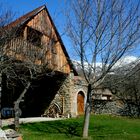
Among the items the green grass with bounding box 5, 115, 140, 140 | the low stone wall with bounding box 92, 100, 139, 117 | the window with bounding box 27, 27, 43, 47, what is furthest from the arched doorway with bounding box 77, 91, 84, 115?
the window with bounding box 27, 27, 43, 47

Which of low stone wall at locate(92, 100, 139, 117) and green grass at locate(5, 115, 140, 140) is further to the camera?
low stone wall at locate(92, 100, 139, 117)

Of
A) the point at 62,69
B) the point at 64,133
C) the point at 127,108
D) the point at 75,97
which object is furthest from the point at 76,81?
the point at 64,133

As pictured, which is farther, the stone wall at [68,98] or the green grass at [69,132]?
the stone wall at [68,98]

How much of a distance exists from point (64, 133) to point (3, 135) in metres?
6.93

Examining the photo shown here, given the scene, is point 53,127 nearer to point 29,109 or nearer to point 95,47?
point 95,47

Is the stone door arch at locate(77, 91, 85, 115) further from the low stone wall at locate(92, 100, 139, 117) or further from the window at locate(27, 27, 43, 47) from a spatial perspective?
the window at locate(27, 27, 43, 47)

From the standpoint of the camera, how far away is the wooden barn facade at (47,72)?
17062mm

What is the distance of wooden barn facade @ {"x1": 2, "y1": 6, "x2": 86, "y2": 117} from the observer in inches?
672

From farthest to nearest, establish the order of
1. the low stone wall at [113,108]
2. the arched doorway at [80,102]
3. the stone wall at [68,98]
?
1. the low stone wall at [113,108]
2. the arched doorway at [80,102]
3. the stone wall at [68,98]

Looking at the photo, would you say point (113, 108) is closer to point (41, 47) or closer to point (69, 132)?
point (41, 47)

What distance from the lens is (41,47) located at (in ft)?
57.4

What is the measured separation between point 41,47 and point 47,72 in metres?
3.32

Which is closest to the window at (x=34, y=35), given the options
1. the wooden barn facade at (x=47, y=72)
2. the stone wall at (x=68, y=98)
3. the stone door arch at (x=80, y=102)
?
the wooden barn facade at (x=47, y=72)

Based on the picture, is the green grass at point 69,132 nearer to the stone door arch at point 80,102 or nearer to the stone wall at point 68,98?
the stone wall at point 68,98
